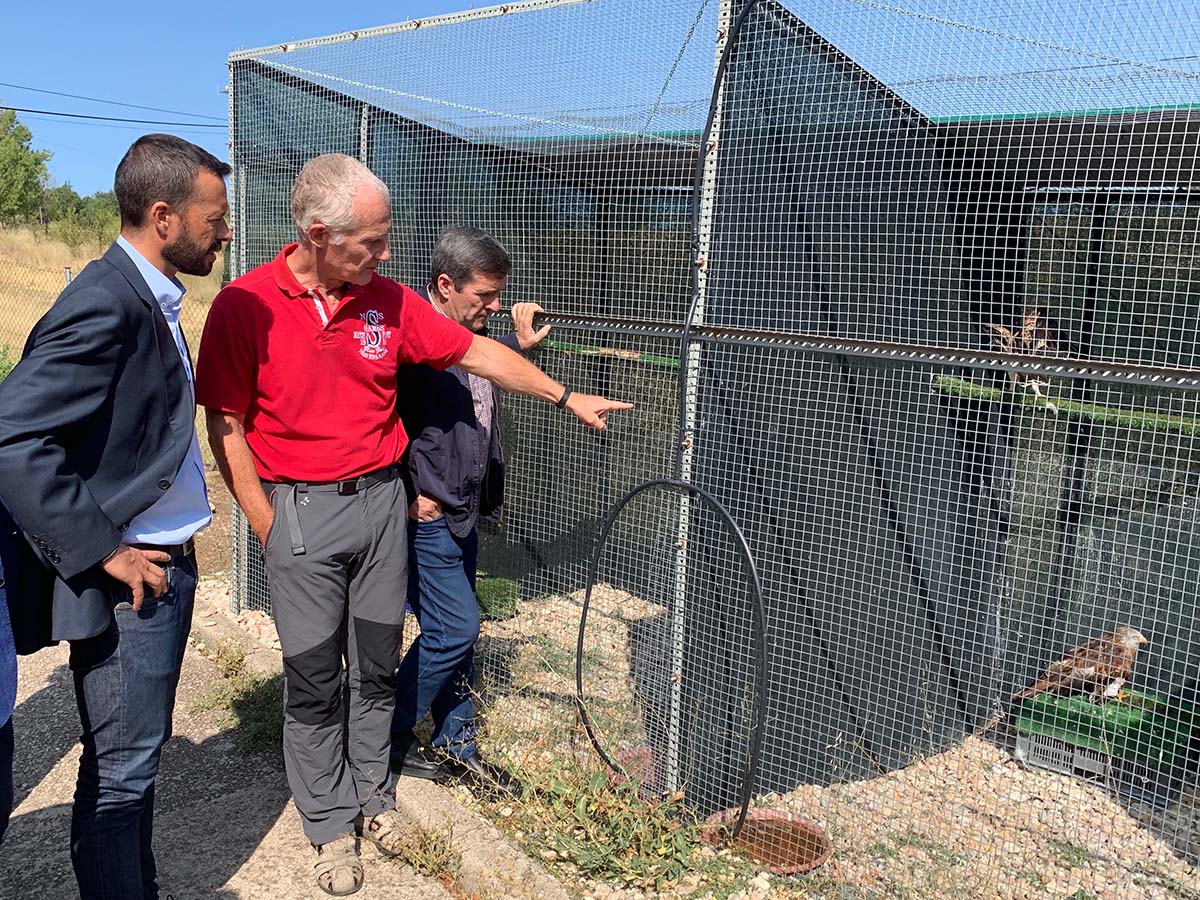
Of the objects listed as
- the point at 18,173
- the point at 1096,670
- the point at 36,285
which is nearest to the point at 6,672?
the point at 1096,670

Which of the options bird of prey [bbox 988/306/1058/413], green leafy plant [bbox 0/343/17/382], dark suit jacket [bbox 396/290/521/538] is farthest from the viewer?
green leafy plant [bbox 0/343/17/382]

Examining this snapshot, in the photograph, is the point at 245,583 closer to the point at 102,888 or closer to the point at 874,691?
the point at 102,888

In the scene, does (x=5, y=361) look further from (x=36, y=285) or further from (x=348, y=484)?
(x=348, y=484)

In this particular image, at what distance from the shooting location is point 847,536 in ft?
12.0

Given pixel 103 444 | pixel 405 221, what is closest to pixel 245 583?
pixel 405 221

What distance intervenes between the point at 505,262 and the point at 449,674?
1550 millimetres

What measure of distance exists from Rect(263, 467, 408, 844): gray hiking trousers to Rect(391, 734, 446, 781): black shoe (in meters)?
0.37

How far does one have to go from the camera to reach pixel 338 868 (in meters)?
3.01

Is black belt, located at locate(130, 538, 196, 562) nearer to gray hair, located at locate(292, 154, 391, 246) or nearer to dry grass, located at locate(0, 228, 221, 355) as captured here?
gray hair, located at locate(292, 154, 391, 246)

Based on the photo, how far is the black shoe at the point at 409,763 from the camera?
11.8 feet

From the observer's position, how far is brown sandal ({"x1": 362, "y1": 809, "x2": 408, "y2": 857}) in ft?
10.5

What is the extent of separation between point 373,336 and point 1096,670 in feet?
10.8

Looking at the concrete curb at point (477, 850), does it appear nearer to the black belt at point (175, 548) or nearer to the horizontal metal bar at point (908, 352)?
the black belt at point (175, 548)

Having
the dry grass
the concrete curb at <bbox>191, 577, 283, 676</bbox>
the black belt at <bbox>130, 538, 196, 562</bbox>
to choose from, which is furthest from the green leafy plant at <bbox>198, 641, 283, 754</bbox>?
the dry grass
